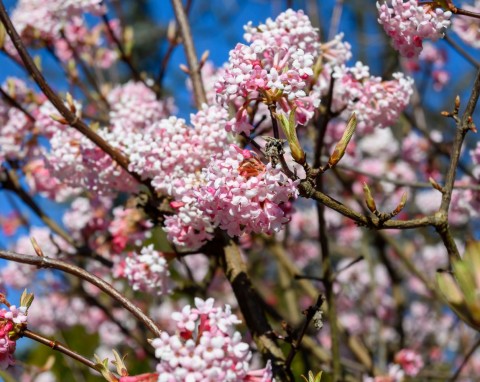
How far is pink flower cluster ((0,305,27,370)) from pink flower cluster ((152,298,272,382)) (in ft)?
1.27

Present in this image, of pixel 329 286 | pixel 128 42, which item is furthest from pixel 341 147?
pixel 128 42

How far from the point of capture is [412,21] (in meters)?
1.27

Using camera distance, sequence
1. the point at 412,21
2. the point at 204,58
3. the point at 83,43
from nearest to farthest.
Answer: the point at 412,21 < the point at 204,58 < the point at 83,43

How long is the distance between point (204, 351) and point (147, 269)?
2.46 feet

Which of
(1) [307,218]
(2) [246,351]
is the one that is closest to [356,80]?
(2) [246,351]

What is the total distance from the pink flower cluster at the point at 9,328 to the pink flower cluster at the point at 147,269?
446mm

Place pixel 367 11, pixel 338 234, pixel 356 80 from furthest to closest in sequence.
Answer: pixel 367 11 → pixel 338 234 → pixel 356 80

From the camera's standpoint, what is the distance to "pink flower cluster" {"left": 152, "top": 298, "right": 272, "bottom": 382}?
0.85m

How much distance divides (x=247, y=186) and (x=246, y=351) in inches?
11.5

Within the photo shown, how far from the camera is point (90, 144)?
170 centimetres

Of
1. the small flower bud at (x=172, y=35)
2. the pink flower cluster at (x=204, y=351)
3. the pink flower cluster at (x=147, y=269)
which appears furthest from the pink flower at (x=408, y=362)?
the pink flower cluster at (x=204, y=351)

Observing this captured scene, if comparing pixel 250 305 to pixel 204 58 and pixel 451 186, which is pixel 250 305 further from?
pixel 204 58

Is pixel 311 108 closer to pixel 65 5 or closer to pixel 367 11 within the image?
pixel 65 5

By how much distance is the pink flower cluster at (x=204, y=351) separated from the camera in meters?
0.85
